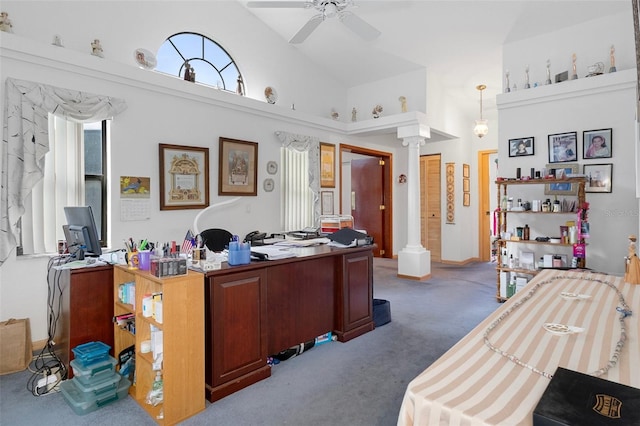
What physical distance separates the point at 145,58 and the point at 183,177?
142cm

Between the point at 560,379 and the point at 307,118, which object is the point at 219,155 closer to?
the point at 307,118

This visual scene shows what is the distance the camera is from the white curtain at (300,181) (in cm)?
558

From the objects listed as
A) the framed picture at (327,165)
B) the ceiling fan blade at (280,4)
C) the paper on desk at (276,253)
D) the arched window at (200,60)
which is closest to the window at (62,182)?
the arched window at (200,60)

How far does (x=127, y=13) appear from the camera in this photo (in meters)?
3.98

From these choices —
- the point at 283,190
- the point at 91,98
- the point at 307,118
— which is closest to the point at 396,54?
the point at 307,118

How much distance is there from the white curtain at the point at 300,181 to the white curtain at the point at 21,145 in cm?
287

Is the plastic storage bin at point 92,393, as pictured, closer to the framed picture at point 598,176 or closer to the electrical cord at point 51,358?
the electrical cord at point 51,358

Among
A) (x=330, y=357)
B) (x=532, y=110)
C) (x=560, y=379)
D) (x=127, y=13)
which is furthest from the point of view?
(x=532, y=110)

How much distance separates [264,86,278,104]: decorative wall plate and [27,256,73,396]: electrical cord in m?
3.59

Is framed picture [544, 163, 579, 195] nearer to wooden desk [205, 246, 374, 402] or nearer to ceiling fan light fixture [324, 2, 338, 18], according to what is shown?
wooden desk [205, 246, 374, 402]

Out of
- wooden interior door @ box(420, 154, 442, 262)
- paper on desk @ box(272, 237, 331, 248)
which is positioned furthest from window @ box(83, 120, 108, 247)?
wooden interior door @ box(420, 154, 442, 262)

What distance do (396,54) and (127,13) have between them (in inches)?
148

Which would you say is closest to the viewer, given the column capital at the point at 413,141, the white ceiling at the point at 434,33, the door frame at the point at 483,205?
the white ceiling at the point at 434,33


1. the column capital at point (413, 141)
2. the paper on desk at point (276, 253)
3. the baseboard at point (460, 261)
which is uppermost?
the column capital at point (413, 141)
